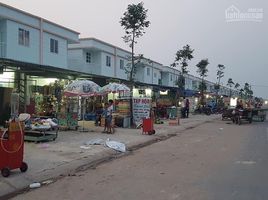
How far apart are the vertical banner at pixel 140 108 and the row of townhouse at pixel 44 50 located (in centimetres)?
408

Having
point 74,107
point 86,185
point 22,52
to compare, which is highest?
point 22,52

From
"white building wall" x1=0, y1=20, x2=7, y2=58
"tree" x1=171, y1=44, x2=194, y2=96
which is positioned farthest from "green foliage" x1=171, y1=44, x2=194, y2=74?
"white building wall" x1=0, y1=20, x2=7, y2=58

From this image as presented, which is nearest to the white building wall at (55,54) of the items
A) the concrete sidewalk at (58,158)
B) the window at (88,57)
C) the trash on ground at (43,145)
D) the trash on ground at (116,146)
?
the window at (88,57)

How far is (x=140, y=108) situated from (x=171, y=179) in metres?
17.4

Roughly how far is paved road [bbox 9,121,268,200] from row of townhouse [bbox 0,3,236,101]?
9832 millimetres

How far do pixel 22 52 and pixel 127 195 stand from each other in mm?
26806

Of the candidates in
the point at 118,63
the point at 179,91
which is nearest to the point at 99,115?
the point at 179,91

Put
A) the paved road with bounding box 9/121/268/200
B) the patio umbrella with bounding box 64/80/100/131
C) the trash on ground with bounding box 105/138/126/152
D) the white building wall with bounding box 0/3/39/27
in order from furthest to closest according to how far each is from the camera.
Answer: the white building wall with bounding box 0/3/39/27
the patio umbrella with bounding box 64/80/100/131
the trash on ground with bounding box 105/138/126/152
the paved road with bounding box 9/121/268/200

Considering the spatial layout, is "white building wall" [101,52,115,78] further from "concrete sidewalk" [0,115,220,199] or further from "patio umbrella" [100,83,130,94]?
"concrete sidewalk" [0,115,220,199]

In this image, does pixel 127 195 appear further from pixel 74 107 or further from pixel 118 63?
pixel 118 63

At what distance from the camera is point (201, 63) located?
75.6 metres

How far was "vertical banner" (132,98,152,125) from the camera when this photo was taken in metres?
27.5

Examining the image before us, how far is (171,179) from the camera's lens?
10.3 metres

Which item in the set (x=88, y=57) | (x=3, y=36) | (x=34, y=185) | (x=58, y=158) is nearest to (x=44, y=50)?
(x=3, y=36)
